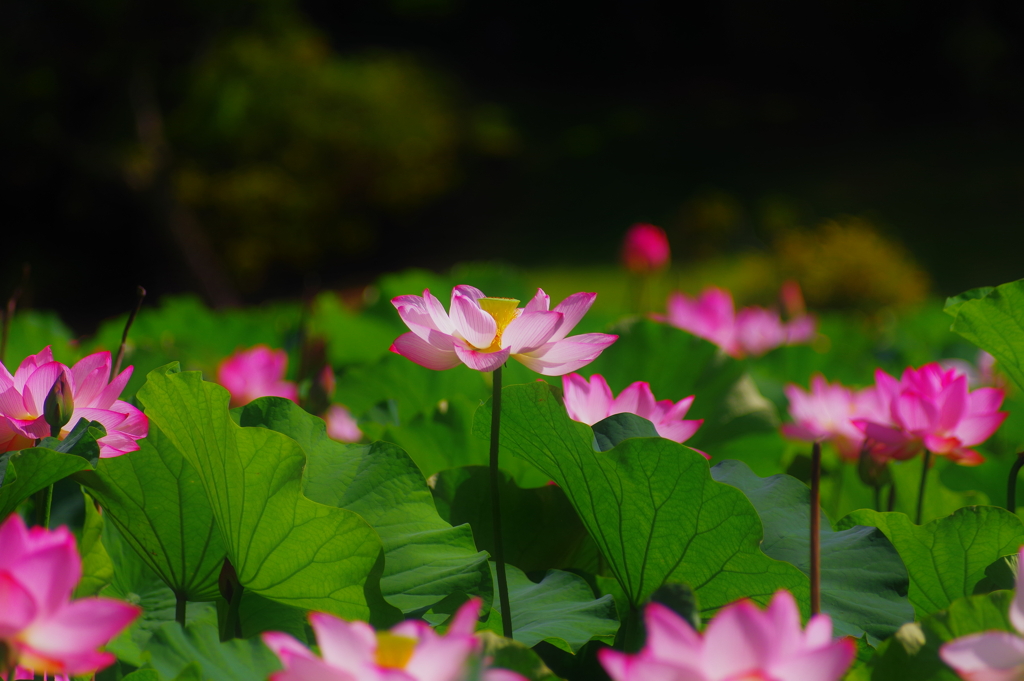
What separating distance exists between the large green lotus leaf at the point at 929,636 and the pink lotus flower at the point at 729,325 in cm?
76

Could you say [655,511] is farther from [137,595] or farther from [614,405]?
[137,595]

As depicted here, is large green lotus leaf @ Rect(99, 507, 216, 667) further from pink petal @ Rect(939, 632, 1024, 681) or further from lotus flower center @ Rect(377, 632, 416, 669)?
pink petal @ Rect(939, 632, 1024, 681)

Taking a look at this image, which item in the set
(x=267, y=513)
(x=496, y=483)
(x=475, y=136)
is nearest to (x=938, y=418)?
(x=496, y=483)

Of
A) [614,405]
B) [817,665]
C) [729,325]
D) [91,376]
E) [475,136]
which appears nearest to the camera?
[817,665]

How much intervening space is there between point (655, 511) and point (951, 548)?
0.19 metres

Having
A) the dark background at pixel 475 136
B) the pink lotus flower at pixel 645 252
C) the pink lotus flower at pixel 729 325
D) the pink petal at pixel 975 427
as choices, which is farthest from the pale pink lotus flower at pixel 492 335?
the dark background at pixel 475 136

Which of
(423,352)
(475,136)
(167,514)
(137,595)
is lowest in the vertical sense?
(475,136)

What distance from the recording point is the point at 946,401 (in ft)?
2.06

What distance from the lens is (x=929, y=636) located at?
1.22 ft

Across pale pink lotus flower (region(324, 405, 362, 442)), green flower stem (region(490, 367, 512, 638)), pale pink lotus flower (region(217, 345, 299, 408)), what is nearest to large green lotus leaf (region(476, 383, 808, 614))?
green flower stem (region(490, 367, 512, 638))

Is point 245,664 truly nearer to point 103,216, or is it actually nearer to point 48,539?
point 48,539

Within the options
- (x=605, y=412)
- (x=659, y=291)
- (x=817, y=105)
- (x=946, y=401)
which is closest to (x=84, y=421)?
(x=605, y=412)

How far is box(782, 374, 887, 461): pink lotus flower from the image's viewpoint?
83cm

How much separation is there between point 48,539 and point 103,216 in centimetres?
1000
